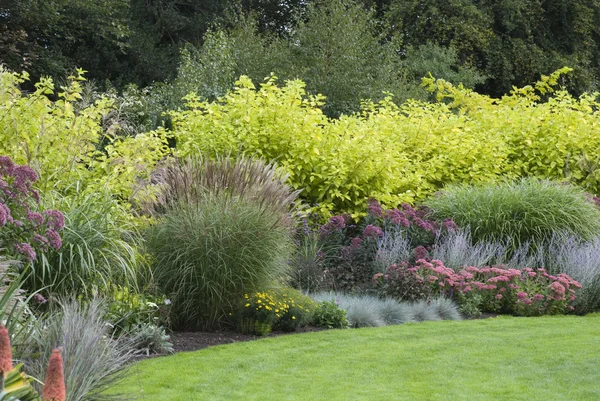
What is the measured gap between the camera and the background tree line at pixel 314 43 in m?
18.1

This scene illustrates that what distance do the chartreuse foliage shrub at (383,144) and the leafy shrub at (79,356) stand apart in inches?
197

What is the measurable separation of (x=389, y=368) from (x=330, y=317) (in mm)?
1709

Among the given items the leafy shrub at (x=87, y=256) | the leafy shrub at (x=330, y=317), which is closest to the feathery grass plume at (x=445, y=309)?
the leafy shrub at (x=330, y=317)

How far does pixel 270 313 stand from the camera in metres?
7.37

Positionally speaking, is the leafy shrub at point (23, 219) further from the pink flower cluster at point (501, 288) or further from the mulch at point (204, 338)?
the pink flower cluster at point (501, 288)

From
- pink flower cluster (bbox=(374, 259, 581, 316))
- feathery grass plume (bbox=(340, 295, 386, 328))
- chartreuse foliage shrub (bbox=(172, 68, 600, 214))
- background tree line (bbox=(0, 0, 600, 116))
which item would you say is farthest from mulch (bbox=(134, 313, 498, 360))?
background tree line (bbox=(0, 0, 600, 116))

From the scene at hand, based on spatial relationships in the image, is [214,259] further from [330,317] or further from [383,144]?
[383,144]

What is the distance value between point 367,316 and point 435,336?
832 millimetres

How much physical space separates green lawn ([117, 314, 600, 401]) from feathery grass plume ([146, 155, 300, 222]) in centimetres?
183

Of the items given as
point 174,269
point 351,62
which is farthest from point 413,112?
point 174,269

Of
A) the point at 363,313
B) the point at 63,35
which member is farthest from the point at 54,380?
the point at 63,35

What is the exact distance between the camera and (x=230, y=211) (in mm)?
7641

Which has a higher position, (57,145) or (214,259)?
(57,145)

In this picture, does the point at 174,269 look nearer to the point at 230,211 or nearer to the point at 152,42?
the point at 230,211
